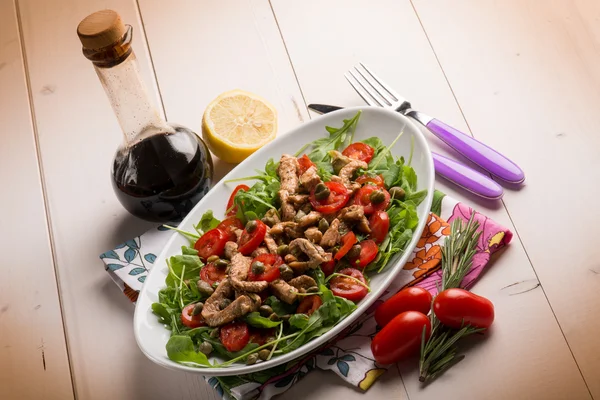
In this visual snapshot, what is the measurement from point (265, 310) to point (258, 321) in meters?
0.05

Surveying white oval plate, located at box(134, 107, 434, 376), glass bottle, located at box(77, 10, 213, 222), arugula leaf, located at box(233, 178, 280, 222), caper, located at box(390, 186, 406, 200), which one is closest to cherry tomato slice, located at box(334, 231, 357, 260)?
white oval plate, located at box(134, 107, 434, 376)

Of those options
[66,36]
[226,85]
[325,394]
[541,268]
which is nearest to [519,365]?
[541,268]

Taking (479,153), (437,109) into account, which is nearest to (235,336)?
(479,153)

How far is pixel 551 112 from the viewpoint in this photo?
2822mm

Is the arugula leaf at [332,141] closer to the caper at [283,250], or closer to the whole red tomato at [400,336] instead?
the caper at [283,250]

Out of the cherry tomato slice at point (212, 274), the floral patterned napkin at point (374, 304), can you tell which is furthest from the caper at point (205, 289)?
the floral patterned napkin at point (374, 304)

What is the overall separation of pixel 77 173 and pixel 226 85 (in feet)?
2.42

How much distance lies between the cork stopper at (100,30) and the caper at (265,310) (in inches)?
35.9

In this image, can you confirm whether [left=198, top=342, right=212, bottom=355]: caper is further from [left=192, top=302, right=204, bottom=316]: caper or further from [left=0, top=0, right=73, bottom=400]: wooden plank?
[left=0, top=0, right=73, bottom=400]: wooden plank

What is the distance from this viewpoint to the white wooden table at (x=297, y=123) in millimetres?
2242

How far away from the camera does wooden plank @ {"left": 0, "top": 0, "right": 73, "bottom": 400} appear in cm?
243

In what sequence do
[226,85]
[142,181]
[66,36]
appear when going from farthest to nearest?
[66,36] → [226,85] → [142,181]

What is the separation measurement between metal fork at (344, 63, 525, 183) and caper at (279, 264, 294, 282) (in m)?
0.88

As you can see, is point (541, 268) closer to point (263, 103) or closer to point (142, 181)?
point (263, 103)
